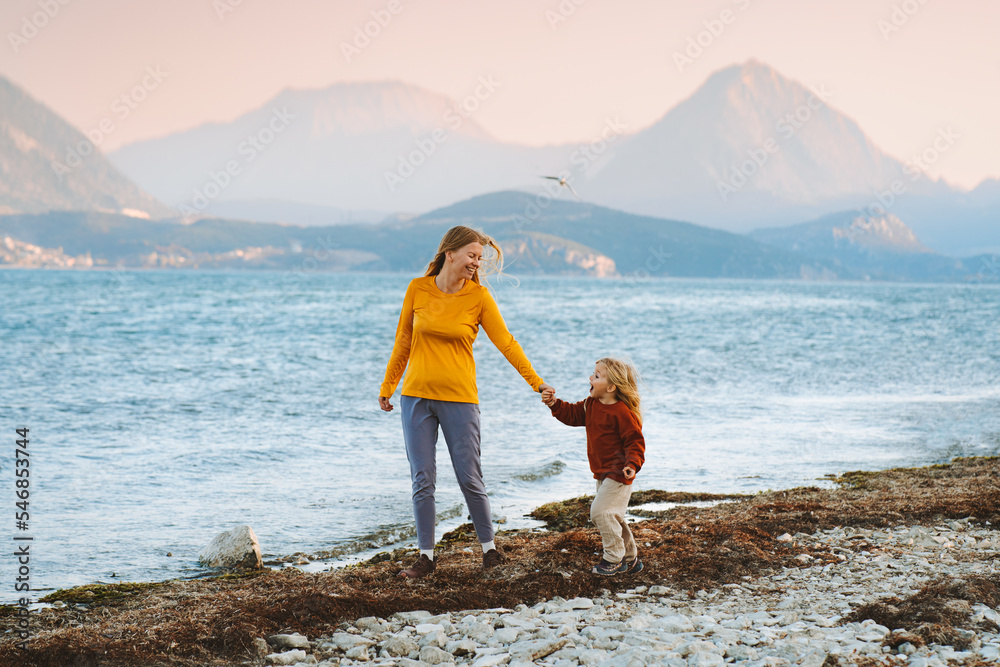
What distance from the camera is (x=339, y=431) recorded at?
14789mm

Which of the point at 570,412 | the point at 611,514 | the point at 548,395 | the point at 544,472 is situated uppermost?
the point at 548,395

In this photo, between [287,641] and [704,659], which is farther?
[287,641]

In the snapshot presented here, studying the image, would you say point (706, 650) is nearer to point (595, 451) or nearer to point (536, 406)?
point (595, 451)

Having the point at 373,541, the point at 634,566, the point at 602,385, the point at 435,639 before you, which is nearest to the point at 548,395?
the point at 602,385

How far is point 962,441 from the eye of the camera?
14.2 metres

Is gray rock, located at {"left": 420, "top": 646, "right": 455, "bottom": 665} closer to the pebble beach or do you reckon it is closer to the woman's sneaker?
the pebble beach

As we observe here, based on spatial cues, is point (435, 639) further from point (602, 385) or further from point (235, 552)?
point (235, 552)

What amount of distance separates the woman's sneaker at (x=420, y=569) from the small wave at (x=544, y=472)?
16.1 ft

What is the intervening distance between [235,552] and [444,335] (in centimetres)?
309

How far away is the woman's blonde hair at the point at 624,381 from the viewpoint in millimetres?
5793

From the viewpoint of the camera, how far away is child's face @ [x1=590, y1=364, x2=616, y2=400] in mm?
5773

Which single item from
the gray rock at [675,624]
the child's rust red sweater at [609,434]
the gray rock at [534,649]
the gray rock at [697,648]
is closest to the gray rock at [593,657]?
the gray rock at [534,649]

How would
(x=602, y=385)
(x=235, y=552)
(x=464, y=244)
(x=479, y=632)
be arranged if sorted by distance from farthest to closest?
(x=235, y=552)
(x=602, y=385)
(x=464, y=244)
(x=479, y=632)

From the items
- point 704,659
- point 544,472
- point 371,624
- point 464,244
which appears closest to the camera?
point 704,659
